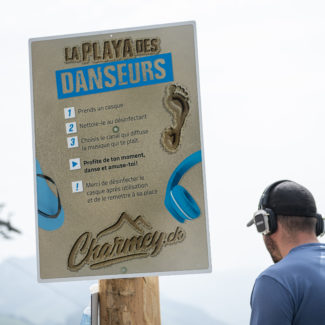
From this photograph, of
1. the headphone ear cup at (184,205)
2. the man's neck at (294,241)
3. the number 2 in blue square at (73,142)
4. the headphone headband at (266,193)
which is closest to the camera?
the man's neck at (294,241)

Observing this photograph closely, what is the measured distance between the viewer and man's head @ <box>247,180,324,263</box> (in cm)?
208

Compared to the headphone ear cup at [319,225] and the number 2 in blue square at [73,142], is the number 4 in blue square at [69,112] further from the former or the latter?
the headphone ear cup at [319,225]

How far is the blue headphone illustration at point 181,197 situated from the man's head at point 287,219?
1.05 feet

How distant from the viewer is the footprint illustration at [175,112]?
2.41m

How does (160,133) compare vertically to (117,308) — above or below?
above

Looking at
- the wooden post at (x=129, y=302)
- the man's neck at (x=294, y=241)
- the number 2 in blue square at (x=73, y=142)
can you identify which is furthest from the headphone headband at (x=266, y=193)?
the number 2 in blue square at (x=73, y=142)

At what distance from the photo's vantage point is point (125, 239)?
2.42m

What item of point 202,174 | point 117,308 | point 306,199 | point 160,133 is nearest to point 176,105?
point 160,133

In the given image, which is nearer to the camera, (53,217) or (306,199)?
(306,199)

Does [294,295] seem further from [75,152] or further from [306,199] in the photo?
[75,152]

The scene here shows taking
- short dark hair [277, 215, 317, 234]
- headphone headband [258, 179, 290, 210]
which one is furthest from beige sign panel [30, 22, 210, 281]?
short dark hair [277, 215, 317, 234]

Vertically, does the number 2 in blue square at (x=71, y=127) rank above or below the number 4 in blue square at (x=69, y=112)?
below

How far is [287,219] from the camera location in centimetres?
210

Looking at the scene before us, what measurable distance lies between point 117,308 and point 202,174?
0.62 metres
